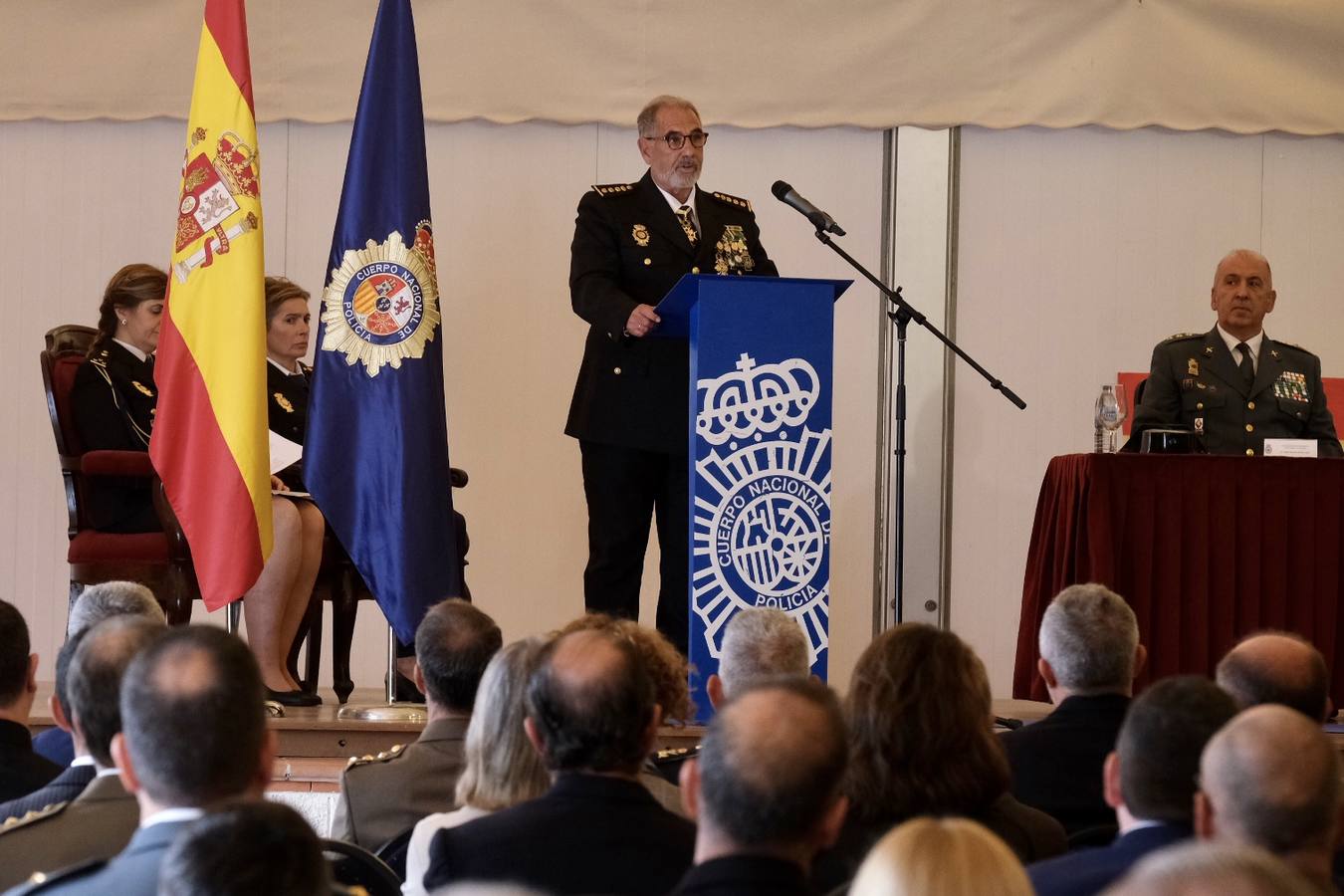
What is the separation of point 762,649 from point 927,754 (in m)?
0.74

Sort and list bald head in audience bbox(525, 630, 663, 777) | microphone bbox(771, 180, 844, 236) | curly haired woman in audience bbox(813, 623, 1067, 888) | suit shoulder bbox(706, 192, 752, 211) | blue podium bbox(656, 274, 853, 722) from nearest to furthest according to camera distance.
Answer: bald head in audience bbox(525, 630, 663, 777) → curly haired woman in audience bbox(813, 623, 1067, 888) → blue podium bbox(656, 274, 853, 722) → microphone bbox(771, 180, 844, 236) → suit shoulder bbox(706, 192, 752, 211)

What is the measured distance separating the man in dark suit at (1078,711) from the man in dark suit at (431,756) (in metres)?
0.91

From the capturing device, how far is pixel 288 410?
5246 millimetres

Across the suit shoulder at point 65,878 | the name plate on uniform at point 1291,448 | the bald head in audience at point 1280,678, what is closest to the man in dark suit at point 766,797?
the suit shoulder at point 65,878

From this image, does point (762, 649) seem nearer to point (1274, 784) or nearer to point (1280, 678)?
point (1280, 678)

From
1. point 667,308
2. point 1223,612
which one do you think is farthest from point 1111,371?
point 667,308

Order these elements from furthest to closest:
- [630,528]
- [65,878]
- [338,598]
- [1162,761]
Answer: [338,598] → [630,528] → [1162,761] → [65,878]

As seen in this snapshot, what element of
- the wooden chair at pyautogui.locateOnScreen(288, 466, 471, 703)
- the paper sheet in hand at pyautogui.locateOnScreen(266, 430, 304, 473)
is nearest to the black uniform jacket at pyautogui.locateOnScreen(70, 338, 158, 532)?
the paper sheet in hand at pyautogui.locateOnScreen(266, 430, 304, 473)

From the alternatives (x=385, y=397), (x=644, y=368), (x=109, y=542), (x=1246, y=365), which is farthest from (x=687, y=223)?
(x=1246, y=365)

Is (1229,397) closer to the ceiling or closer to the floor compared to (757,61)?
closer to the floor

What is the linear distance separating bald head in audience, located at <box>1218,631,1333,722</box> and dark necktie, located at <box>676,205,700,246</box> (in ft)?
8.14

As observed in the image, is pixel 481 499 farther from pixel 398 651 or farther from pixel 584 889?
pixel 584 889

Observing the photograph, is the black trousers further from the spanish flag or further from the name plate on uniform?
the name plate on uniform

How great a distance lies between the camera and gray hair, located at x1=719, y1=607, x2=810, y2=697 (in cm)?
295
